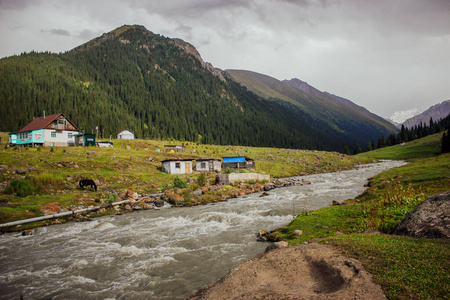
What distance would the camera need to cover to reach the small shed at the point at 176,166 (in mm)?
54594

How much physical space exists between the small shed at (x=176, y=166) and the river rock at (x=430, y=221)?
4796cm

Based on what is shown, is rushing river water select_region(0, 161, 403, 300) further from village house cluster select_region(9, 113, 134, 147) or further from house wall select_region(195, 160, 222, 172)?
village house cluster select_region(9, 113, 134, 147)

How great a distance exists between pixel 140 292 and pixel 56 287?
4.47 metres

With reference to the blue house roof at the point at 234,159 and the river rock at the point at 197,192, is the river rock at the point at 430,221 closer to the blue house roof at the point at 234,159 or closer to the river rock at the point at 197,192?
the river rock at the point at 197,192

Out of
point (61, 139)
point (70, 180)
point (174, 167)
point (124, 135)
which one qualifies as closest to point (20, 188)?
point (70, 180)

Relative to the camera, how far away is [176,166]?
5500cm

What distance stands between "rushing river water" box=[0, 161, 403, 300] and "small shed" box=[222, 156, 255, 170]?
4054cm

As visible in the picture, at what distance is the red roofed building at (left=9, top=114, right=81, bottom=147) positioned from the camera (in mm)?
62109

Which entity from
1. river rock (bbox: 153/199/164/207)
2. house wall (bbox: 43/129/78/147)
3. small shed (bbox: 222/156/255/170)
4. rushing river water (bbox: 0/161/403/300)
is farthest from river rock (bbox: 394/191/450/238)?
house wall (bbox: 43/129/78/147)

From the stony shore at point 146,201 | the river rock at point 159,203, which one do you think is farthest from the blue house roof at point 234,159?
the river rock at point 159,203

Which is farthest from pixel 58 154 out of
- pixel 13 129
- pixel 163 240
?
pixel 13 129

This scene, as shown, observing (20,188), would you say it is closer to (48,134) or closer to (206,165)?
(206,165)

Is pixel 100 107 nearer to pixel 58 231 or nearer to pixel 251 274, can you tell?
pixel 58 231

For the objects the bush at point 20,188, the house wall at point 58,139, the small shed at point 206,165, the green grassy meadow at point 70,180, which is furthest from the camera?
the house wall at point 58,139
